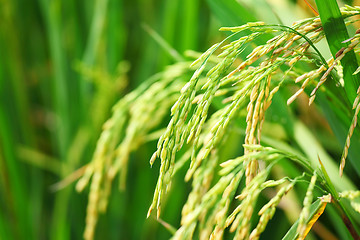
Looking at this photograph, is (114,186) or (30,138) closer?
(114,186)

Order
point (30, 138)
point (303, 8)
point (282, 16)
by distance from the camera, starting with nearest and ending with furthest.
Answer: point (282, 16) → point (303, 8) → point (30, 138)

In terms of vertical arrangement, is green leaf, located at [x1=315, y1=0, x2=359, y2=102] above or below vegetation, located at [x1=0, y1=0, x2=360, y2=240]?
above

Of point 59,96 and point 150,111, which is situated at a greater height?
point 150,111

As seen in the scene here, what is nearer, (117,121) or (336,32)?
(336,32)

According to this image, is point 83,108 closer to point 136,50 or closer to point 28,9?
point 136,50

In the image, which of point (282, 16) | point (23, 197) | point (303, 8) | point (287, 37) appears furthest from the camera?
point (23, 197)

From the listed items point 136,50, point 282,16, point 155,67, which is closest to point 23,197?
point 155,67

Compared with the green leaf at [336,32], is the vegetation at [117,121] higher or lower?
lower

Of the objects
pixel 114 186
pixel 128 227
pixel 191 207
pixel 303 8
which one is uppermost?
pixel 303 8

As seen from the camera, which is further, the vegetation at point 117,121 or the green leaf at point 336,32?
the vegetation at point 117,121

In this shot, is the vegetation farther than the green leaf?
Yes

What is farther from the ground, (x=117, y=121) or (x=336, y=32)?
(x=336, y=32)
